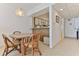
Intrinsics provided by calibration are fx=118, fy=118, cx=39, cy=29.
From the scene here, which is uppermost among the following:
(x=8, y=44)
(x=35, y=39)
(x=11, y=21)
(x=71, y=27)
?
(x=11, y=21)

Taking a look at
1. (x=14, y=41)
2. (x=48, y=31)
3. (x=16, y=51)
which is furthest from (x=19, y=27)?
(x=48, y=31)

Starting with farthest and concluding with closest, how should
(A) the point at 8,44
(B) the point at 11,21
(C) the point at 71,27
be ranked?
1. (C) the point at 71,27
2. (B) the point at 11,21
3. (A) the point at 8,44

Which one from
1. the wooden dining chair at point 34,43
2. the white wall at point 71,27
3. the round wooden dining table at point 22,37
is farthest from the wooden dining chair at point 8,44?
the white wall at point 71,27

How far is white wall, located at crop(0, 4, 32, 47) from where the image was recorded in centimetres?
362

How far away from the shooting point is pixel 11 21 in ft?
12.6

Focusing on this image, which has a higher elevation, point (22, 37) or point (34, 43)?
point (22, 37)

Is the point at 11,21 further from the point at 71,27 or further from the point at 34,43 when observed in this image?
the point at 71,27

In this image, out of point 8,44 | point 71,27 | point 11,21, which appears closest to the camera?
point 8,44

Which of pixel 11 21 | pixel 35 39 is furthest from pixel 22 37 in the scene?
pixel 11 21

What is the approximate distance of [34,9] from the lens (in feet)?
12.2

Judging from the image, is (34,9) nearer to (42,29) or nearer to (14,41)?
(42,29)

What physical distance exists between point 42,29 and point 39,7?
707 mm

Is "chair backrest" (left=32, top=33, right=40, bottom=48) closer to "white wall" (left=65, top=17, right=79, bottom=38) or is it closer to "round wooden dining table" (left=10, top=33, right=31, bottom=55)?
"round wooden dining table" (left=10, top=33, right=31, bottom=55)

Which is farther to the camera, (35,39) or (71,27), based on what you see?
(71,27)
